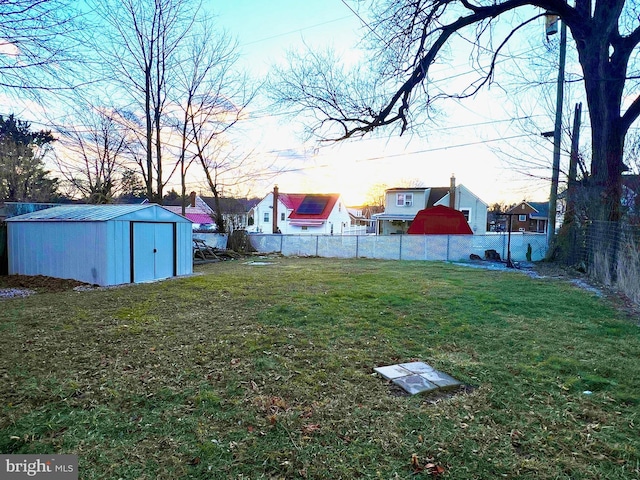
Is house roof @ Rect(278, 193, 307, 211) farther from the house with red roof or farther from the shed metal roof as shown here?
the shed metal roof

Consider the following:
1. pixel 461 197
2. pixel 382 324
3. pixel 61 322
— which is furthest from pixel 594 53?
pixel 461 197

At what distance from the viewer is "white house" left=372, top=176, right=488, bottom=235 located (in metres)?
26.3

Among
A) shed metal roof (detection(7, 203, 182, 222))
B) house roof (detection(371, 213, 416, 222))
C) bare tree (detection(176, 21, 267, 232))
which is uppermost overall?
bare tree (detection(176, 21, 267, 232))

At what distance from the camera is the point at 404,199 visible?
88.5 feet

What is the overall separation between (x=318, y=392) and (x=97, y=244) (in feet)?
22.3

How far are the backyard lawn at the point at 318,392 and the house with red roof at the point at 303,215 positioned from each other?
23.2 m

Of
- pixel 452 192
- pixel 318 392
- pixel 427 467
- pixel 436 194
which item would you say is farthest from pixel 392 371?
pixel 436 194

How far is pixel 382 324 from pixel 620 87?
8.52 metres

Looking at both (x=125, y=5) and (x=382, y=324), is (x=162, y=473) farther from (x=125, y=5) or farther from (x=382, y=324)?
(x=125, y=5)

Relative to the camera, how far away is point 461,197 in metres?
26.4

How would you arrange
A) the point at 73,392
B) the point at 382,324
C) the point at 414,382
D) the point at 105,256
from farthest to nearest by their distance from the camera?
the point at 105,256, the point at 382,324, the point at 414,382, the point at 73,392

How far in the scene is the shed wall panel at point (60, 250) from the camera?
7.55 meters

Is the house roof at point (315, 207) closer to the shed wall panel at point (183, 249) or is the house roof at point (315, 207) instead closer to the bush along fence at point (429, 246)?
the bush along fence at point (429, 246)

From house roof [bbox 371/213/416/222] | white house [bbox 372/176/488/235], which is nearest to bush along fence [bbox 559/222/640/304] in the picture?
house roof [bbox 371/213/416/222]
